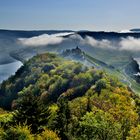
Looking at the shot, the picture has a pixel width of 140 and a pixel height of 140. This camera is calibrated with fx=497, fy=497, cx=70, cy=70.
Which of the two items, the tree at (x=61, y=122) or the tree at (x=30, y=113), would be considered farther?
the tree at (x=61, y=122)

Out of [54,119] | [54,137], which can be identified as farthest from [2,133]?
[54,119]

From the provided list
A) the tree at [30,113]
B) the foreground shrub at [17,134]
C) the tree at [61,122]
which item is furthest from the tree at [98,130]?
the foreground shrub at [17,134]

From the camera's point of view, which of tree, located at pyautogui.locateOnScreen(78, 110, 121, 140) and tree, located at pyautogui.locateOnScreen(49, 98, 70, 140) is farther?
tree, located at pyautogui.locateOnScreen(78, 110, 121, 140)

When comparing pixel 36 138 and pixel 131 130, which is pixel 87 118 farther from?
pixel 36 138

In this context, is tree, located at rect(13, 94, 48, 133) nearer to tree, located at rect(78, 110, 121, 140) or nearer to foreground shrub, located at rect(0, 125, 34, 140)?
foreground shrub, located at rect(0, 125, 34, 140)

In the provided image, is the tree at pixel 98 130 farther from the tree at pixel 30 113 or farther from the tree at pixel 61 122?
the tree at pixel 30 113


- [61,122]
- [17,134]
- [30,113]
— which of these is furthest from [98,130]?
[17,134]

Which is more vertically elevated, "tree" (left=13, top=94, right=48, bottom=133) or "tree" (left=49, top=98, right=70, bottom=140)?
"tree" (left=13, top=94, right=48, bottom=133)

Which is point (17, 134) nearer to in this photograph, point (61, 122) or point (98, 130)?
point (61, 122)

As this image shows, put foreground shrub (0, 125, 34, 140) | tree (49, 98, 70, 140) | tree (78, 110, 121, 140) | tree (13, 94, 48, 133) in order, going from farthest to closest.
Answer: tree (78, 110, 121, 140) < tree (49, 98, 70, 140) < tree (13, 94, 48, 133) < foreground shrub (0, 125, 34, 140)

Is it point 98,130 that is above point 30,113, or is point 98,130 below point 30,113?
below

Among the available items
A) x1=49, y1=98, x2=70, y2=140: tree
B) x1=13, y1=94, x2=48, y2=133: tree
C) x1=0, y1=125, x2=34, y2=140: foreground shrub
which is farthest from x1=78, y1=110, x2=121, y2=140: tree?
x1=0, y1=125, x2=34, y2=140: foreground shrub
